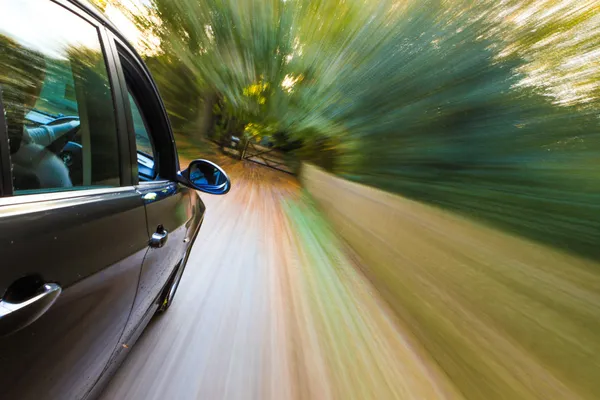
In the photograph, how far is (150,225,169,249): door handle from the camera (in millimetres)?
1418

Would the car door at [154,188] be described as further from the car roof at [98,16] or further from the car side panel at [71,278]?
the car side panel at [71,278]

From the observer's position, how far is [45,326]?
0.79m

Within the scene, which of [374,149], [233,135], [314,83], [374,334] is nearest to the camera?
[374,334]

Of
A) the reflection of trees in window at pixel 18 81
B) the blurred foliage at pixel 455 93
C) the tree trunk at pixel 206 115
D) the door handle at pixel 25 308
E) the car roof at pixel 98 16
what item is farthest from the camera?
the tree trunk at pixel 206 115

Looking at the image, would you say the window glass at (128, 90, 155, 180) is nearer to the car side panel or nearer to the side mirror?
the side mirror

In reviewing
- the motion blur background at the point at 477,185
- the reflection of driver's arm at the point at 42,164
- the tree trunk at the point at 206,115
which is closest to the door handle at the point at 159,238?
the reflection of driver's arm at the point at 42,164

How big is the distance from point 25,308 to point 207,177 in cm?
157

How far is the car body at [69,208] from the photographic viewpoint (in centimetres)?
73

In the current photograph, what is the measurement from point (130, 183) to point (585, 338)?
2530 mm

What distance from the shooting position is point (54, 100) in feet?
3.37

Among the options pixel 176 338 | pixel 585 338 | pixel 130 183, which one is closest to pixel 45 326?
pixel 130 183

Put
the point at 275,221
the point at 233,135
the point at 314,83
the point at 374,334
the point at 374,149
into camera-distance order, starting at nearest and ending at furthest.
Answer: the point at 374,334 < the point at 275,221 < the point at 374,149 < the point at 314,83 < the point at 233,135

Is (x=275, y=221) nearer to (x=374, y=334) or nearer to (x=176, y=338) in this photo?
(x=374, y=334)

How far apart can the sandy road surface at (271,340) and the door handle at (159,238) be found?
2.46 ft
